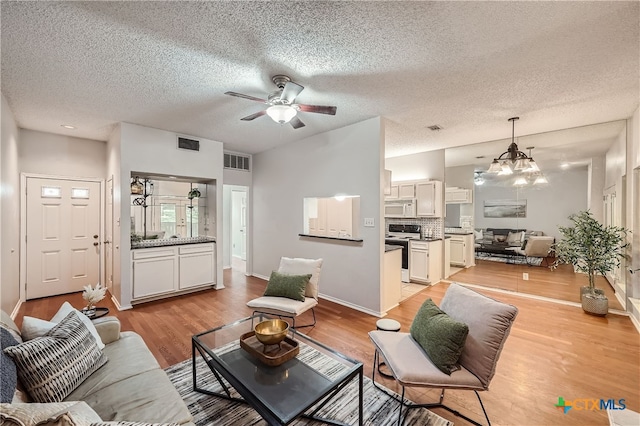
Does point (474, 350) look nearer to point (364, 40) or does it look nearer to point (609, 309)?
point (364, 40)

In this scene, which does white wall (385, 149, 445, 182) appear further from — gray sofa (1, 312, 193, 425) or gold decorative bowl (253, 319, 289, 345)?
gray sofa (1, 312, 193, 425)

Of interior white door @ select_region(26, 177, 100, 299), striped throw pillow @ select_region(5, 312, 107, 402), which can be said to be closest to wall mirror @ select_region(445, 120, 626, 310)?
striped throw pillow @ select_region(5, 312, 107, 402)

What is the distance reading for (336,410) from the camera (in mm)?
1918

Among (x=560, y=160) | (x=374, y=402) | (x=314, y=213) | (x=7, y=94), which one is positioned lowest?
(x=374, y=402)

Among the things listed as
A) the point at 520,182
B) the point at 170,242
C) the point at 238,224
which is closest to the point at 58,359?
the point at 170,242

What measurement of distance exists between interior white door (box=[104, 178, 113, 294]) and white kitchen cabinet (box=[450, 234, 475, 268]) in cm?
652

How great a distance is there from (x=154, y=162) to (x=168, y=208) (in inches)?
40.3

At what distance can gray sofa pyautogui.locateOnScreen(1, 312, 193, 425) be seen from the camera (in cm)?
133

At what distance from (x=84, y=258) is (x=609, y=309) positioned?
8477 millimetres

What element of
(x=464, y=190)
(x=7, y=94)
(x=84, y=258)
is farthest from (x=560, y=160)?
(x=84, y=258)

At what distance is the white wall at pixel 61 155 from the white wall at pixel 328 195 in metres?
2.88

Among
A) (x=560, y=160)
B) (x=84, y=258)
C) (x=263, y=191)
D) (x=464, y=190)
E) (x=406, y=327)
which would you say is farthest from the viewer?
(x=263, y=191)

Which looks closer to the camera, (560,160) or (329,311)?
(329,311)

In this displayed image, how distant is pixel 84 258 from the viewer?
4801 mm
